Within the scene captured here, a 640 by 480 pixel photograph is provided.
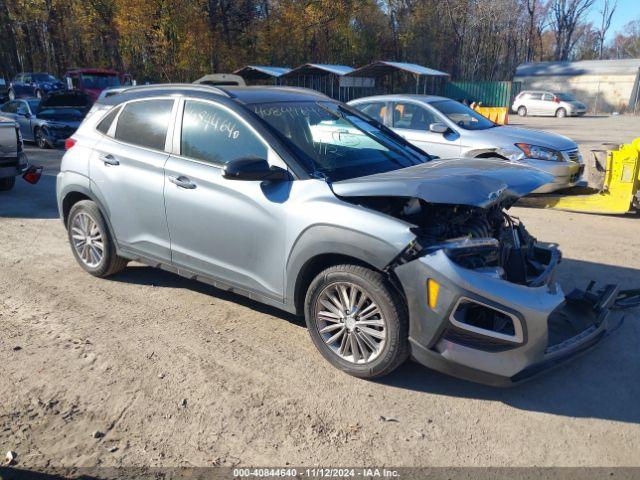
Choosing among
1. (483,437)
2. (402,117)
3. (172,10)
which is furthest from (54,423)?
(172,10)

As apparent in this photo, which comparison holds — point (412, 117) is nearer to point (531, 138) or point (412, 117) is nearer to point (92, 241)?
point (531, 138)

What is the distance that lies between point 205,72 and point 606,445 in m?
36.2

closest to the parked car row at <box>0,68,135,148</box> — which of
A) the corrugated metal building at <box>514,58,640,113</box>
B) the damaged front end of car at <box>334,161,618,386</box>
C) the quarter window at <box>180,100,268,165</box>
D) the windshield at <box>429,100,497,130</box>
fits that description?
the windshield at <box>429,100,497,130</box>

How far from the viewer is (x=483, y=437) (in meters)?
3.09

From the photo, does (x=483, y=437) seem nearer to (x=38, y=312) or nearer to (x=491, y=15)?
(x=38, y=312)

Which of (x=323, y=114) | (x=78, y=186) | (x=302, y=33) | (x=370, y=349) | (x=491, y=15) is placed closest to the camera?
(x=370, y=349)

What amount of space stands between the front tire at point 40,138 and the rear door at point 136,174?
12.8 m

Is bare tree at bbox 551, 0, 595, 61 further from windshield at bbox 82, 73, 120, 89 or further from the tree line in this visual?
windshield at bbox 82, 73, 120, 89

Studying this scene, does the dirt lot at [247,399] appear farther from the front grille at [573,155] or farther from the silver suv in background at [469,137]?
the front grille at [573,155]

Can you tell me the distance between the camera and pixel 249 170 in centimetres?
372

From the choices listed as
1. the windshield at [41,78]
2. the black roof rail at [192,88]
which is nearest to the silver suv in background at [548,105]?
the windshield at [41,78]

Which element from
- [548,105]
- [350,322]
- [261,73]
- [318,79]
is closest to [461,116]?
[350,322]

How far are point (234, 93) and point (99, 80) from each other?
26153 mm

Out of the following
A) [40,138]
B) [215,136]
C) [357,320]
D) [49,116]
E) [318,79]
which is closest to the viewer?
[357,320]
